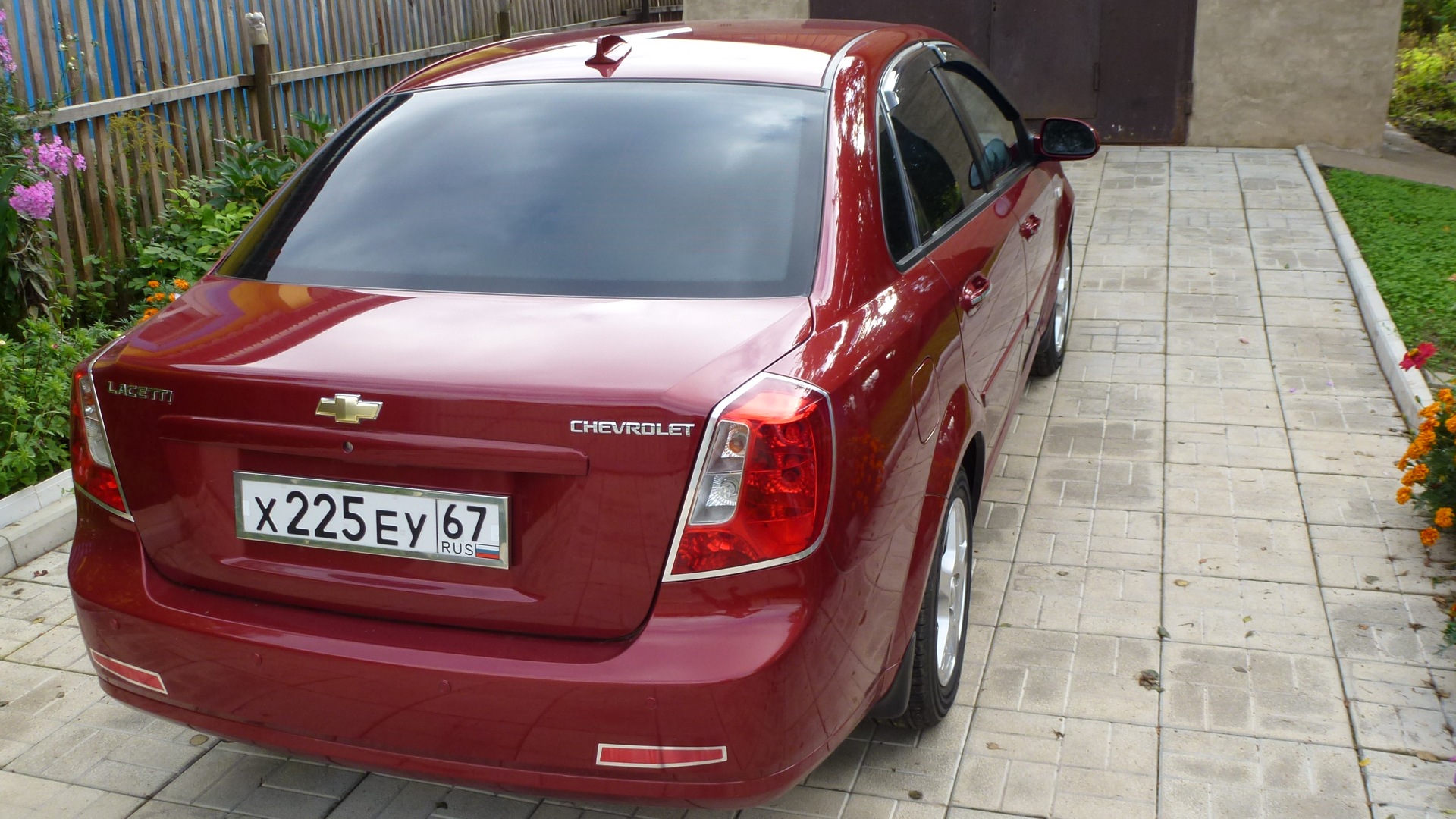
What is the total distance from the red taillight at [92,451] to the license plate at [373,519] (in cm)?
34

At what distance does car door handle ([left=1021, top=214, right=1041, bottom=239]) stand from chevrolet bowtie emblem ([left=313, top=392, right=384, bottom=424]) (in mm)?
2598

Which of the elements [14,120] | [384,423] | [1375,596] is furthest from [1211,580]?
[14,120]

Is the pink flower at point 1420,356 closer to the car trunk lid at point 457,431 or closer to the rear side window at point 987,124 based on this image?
the rear side window at point 987,124

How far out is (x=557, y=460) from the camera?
212 centimetres

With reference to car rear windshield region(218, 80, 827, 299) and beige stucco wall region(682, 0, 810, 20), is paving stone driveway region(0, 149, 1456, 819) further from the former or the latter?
beige stucco wall region(682, 0, 810, 20)

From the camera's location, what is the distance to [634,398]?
2.11 metres

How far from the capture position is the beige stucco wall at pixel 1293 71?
34.0 feet

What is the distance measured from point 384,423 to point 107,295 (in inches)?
191

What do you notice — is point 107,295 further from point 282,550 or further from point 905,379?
point 905,379

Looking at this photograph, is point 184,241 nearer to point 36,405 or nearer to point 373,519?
point 36,405

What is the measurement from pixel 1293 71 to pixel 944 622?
9282 millimetres

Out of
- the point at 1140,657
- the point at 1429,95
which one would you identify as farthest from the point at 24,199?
the point at 1429,95

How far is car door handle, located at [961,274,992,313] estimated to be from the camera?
10.4 feet

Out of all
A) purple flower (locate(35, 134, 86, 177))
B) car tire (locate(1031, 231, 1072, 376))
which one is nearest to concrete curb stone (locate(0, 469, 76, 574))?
purple flower (locate(35, 134, 86, 177))
